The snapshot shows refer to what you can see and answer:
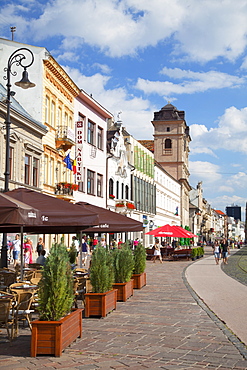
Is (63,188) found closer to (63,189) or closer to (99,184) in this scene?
(63,189)

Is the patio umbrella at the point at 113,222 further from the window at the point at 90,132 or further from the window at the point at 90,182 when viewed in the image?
the window at the point at 90,132

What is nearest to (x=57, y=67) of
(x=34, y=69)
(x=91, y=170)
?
(x=34, y=69)

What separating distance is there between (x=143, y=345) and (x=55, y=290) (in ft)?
5.66

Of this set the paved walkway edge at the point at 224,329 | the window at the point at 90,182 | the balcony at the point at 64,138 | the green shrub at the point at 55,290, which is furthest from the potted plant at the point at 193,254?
the green shrub at the point at 55,290

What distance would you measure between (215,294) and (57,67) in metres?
20.9

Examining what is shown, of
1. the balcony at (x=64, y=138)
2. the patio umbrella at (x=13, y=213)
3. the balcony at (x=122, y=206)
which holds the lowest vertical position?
the patio umbrella at (x=13, y=213)

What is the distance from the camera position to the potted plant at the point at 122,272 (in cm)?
1327

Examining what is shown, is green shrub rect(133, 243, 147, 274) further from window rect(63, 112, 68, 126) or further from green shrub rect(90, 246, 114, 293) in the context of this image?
window rect(63, 112, 68, 126)

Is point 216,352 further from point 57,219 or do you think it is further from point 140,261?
point 140,261

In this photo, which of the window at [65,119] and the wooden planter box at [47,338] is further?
the window at [65,119]

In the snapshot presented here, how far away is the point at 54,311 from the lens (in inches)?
294

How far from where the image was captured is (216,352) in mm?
7652

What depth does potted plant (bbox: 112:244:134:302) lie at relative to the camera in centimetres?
1327

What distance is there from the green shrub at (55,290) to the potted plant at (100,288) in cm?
270
